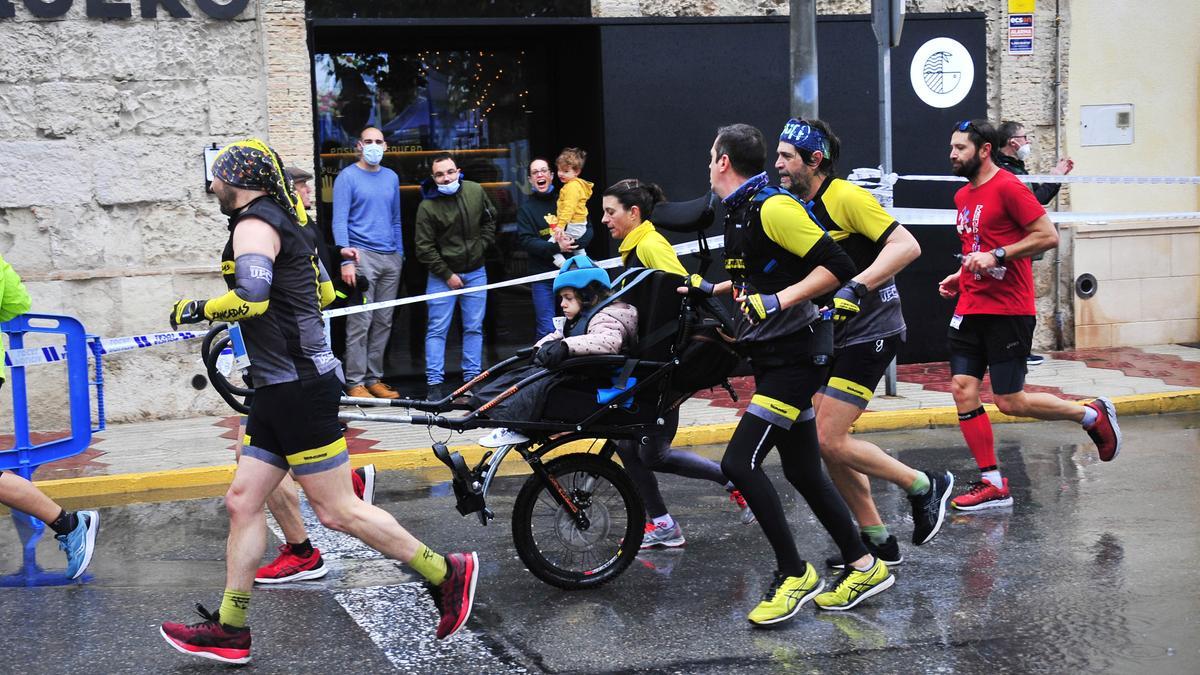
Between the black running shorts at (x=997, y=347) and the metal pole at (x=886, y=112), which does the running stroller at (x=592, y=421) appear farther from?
the metal pole at (x=886, y=112)

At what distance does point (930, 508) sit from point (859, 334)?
36.7 inches

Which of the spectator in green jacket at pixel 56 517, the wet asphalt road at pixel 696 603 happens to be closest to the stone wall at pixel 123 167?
the wet asphalt road at pixel 696 603

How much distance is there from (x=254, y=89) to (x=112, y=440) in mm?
3001

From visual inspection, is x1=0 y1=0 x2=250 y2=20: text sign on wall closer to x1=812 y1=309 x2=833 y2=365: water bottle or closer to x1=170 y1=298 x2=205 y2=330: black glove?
x1=170 y1=298 x2=205 y2=330: black glove

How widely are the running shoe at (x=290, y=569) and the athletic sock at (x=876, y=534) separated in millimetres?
2487

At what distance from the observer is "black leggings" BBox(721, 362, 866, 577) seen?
545 cm

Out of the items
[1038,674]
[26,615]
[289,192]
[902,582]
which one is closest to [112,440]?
[26,615]

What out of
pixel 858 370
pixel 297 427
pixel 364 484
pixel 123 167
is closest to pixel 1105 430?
pixel 858 370

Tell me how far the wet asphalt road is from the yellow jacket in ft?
12.0

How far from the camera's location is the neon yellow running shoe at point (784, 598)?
5383 millimetres

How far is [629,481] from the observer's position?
600 centimetres

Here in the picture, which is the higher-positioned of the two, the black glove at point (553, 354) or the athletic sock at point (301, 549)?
the black glove at point (553, 354)

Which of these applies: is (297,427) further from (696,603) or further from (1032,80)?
(1032,80)

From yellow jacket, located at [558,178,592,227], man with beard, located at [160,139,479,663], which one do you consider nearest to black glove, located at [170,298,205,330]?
man with beard, located at [160,139,479,663]
